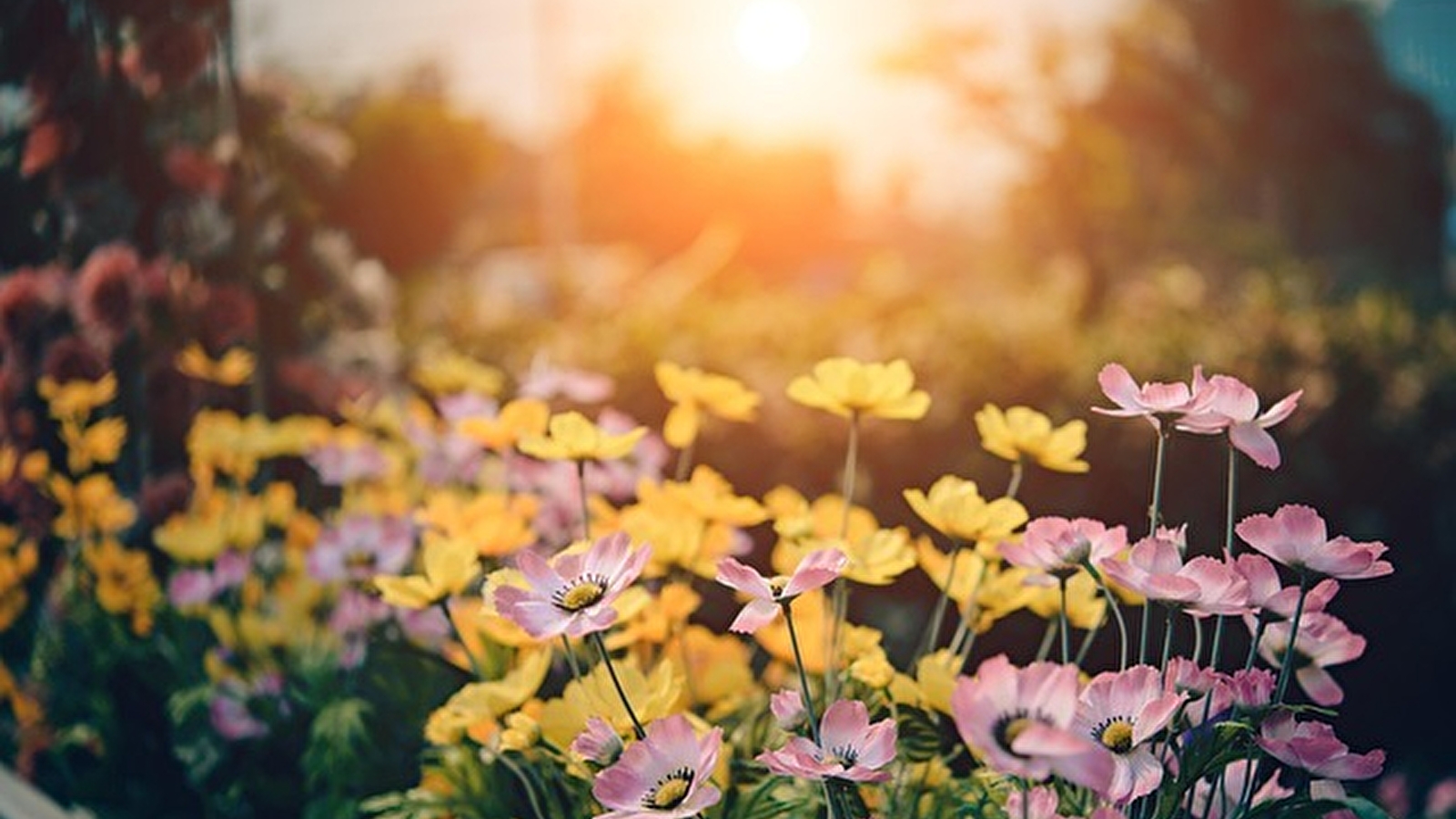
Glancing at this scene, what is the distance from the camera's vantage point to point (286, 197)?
11.7ft

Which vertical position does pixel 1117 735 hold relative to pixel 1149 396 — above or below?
below

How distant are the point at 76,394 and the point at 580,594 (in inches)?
73.2

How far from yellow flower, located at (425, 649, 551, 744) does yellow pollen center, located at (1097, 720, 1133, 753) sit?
53cm

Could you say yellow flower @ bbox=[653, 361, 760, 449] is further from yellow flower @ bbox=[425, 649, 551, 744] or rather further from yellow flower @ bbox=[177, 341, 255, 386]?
yellow flower @ bbox=[177, 341, 255, 386]

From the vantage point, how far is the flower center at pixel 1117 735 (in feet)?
3.31

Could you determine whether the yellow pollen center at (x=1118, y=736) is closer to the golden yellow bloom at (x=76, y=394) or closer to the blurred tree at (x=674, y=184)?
the golden yellow bloom at (x=76, y=394)

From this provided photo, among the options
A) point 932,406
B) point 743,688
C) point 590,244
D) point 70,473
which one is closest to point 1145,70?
point 932,406

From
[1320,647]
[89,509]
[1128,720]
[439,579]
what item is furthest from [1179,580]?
[89,509]

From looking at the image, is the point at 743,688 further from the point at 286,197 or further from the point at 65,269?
the point at 286,197

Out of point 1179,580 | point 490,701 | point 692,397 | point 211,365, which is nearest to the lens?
point 1179,580

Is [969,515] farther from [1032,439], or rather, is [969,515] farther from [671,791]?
[671,791]

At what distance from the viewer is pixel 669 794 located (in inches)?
41.7

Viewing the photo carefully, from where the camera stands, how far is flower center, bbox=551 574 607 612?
3.83 ft

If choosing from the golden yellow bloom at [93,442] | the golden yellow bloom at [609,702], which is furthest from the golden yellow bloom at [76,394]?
the golden yellow bloom at [609,702]
